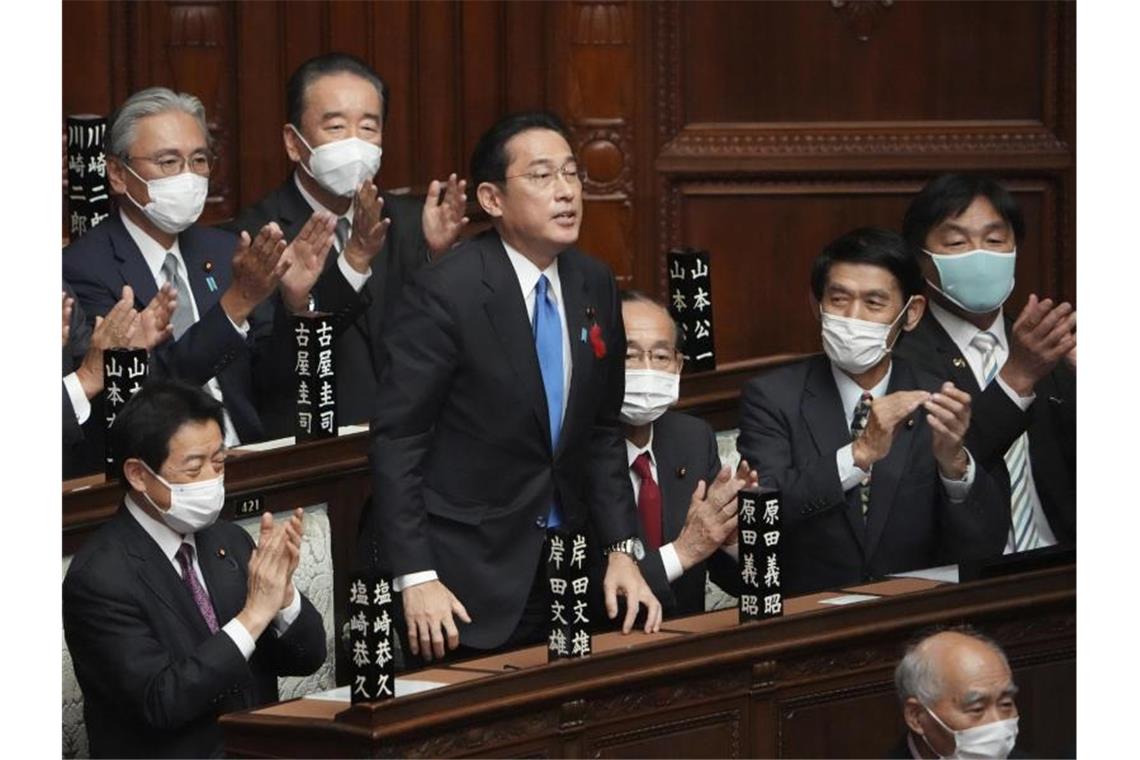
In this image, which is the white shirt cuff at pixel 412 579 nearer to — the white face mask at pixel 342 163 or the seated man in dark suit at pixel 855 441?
the seated man in dark suit at pixel 855 441

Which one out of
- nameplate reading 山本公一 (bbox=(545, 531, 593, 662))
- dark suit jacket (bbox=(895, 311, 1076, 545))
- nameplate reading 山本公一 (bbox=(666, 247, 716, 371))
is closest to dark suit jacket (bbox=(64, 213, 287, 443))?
nameplate reading 山本公一 (bbox=(545, 531, 593, 662))

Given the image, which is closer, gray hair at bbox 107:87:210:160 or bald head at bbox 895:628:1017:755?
bald head at bbox 895:628:1017:755

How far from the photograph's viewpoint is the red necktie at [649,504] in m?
4.20

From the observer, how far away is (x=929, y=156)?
6031 millimetres

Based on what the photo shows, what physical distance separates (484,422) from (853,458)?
0.69 m

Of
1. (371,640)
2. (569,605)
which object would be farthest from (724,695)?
(371,640)

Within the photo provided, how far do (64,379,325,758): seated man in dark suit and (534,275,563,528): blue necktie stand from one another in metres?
0.47

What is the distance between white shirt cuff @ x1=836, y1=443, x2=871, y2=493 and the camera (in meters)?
4.16

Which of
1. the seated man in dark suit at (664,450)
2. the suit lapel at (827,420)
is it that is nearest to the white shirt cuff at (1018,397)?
the suit lapel at (827,420)

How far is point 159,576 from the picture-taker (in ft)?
12.1

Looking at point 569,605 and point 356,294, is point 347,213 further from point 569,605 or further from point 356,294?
point 569,605

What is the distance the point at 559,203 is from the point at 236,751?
1.01 metres

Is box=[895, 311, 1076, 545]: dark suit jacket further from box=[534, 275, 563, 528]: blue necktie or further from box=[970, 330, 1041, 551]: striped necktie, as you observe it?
box=[534, 275, 563, 528]: blue necktie

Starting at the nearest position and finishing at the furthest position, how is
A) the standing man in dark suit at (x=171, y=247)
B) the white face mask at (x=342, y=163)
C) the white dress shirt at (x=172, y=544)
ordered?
the white dress shirt at (x=172, y=544) < the standing man in dark suit at (x=171, y=247) < the white face mask at (x=342, y=163)
